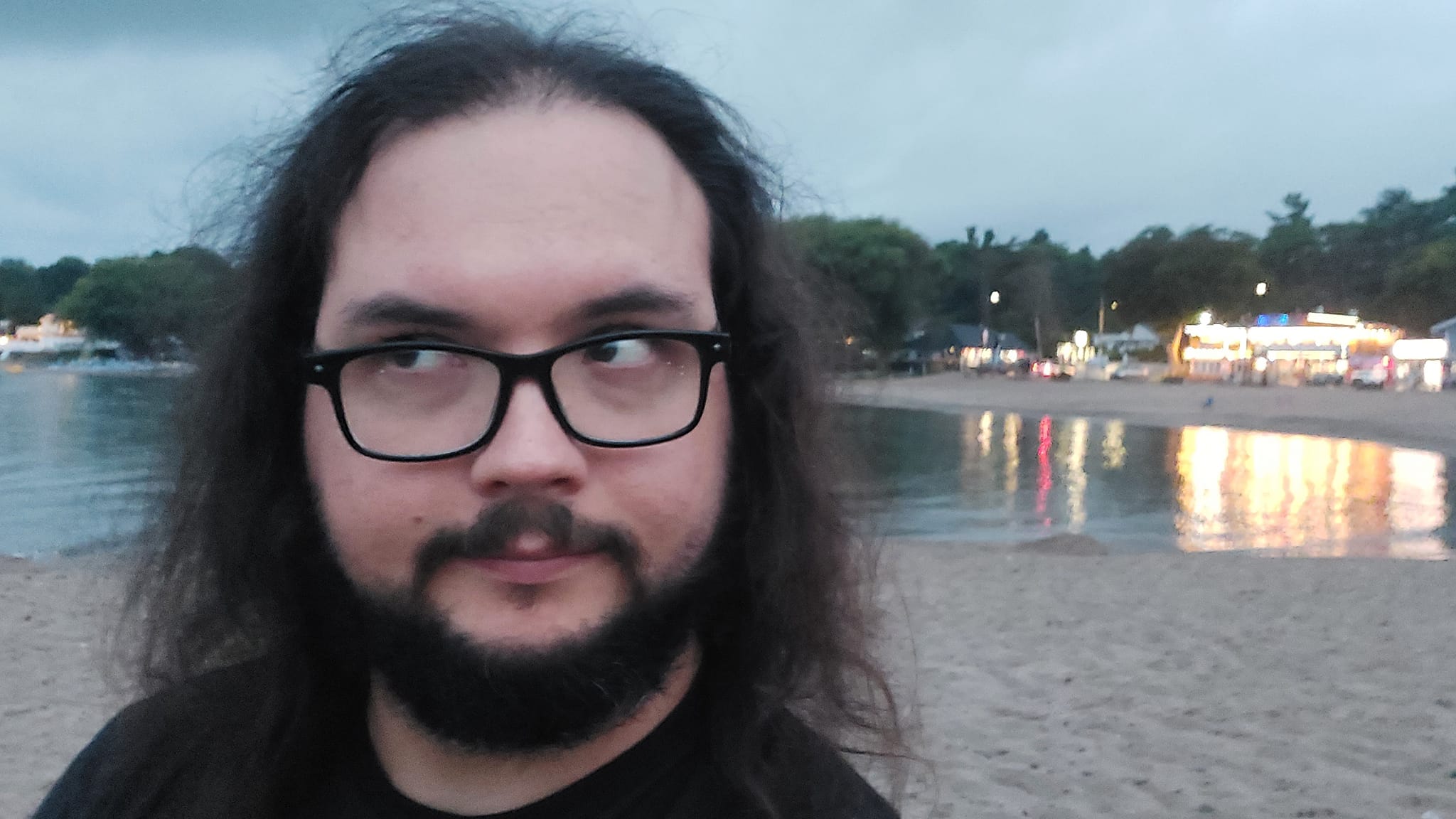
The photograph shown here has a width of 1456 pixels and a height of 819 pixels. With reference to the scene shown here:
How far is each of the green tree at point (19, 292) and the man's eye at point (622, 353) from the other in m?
95.6

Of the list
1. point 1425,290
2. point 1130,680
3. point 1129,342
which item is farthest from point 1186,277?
point 1130,680

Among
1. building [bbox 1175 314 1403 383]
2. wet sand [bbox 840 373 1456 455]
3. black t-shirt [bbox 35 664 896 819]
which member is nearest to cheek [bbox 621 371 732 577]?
black t-shirt [bbox 35 664 896 819]

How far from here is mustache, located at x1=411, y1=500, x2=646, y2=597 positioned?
3.71 ft

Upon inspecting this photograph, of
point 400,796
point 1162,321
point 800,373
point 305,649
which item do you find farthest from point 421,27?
point 1162,321

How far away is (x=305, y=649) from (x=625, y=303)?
28.1 inches

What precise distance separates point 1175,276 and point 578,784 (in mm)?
64425

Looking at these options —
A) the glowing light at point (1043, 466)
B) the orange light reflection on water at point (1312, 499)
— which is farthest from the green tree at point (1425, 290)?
the orange light reflection on water at point (1312, 499)

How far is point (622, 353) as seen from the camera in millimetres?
1222

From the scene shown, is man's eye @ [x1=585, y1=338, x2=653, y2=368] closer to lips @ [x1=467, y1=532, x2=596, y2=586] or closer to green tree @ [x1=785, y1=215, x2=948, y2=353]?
lips @ [x1=467, y1=532, x2=596, y2=586]

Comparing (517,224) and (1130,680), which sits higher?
(517,224)

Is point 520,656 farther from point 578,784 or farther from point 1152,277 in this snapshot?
point 1152,277

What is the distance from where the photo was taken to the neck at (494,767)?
1.23m

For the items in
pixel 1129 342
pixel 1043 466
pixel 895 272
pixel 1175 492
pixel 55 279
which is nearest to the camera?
pixel 1175 492

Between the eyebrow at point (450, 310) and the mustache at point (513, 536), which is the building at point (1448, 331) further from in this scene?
the mustache at point (513, 536)
